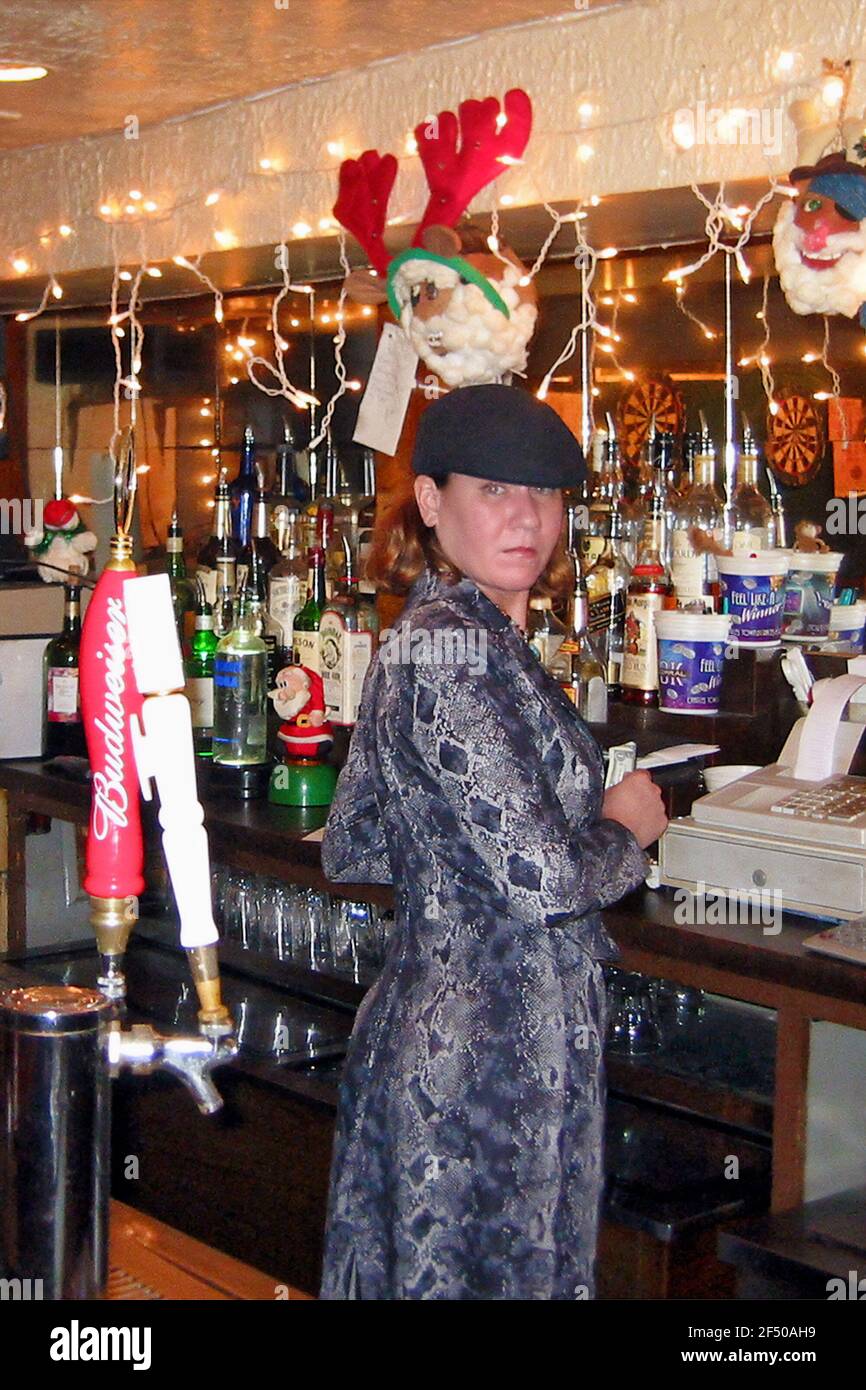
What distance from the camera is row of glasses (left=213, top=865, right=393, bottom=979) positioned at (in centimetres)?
309

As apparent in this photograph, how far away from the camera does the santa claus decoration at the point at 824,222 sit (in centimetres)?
225

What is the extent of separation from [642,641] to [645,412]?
59 cm

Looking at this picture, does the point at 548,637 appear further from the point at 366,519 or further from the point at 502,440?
the point at 502,440

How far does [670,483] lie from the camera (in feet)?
9.59

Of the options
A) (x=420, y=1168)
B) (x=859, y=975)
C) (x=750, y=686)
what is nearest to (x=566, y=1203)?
(x=420, y=1168)

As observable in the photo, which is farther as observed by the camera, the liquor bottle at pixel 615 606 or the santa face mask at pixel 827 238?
the liquor bottle at pixel 615 606

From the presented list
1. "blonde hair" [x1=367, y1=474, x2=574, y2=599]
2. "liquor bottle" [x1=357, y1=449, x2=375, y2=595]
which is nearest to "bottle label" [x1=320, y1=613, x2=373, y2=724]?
"liquor bottle" [x1=357, y1=449, x2=375, y2=595]

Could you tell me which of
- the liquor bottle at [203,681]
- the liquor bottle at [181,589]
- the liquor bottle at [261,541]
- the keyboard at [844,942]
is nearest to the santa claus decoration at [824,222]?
the keyboard at [844,942]

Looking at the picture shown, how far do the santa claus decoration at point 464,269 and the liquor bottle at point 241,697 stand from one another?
71 centimetres

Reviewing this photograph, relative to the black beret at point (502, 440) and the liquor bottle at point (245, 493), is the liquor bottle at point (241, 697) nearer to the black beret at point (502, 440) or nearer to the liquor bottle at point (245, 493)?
the liquor bottle at point (245, 493)

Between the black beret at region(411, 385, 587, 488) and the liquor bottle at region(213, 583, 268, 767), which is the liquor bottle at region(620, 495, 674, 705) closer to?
the liquor bottle at region(213, 583, 268, 767)

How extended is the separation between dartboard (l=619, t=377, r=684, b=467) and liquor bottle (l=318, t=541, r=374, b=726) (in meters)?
0.63

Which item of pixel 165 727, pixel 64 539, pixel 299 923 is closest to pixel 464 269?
pixel 299 923

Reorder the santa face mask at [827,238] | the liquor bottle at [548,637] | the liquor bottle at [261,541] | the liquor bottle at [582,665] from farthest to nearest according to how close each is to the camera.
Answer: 1. the liquor bottle at [261,541]
2. the liquor bottle at [548,637]
3. the liquor bottle at [582,665]
4. the santa face mask at [827,238]
